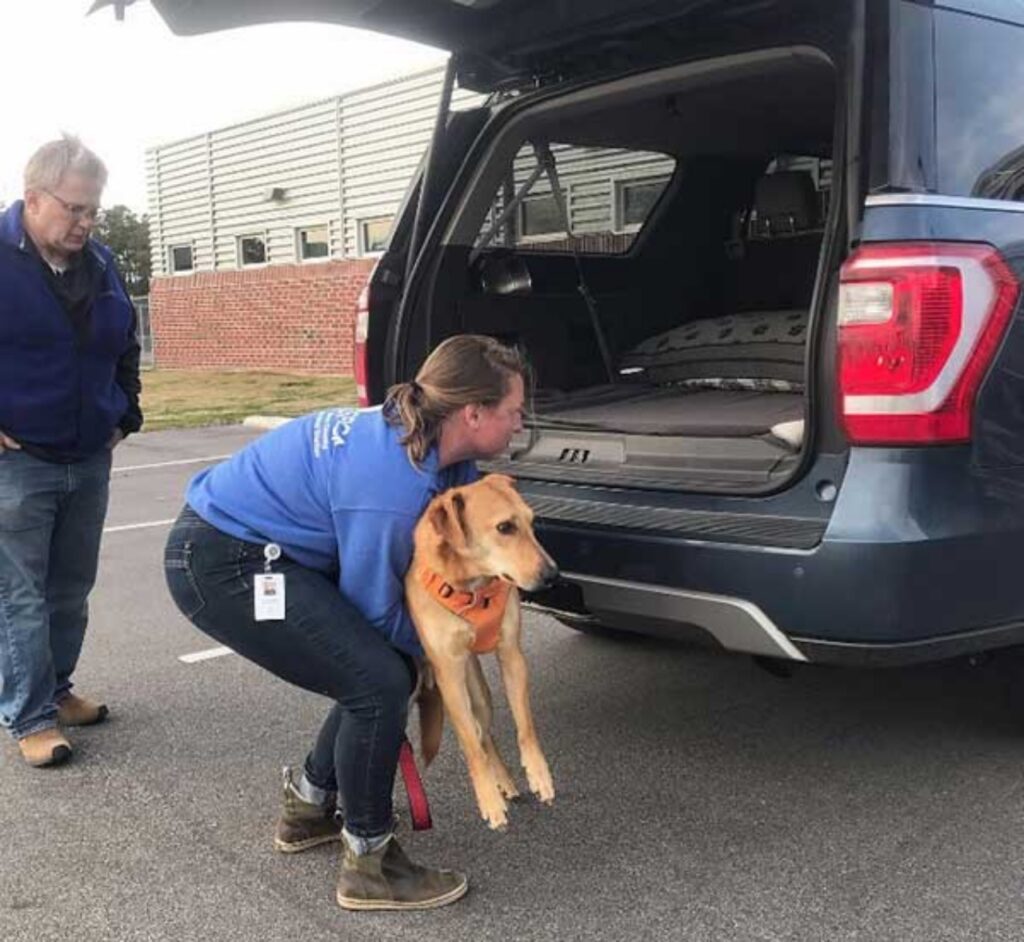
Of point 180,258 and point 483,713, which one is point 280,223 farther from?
point 483,713

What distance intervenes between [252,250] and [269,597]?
1972 cm

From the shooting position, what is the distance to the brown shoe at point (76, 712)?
4066mm

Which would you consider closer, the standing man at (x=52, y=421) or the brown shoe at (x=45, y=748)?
the standing man at (x=52, y=421)

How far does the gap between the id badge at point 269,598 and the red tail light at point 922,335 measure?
4.51 feet

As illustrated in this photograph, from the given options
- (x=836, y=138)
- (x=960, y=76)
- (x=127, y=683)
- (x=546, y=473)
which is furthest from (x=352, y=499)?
(x=127, y=683)

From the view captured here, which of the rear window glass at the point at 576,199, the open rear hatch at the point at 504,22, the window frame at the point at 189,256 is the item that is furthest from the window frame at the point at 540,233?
the window frame at the point at 189,256

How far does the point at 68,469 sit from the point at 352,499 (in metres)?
1.56

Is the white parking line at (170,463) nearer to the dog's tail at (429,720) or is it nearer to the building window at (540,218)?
the building window at (540,218)

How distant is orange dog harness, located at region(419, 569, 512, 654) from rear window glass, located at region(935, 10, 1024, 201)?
138 cm

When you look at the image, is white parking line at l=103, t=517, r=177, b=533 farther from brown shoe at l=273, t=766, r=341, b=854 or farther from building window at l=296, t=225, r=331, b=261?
building window at l=296, t=225, r=331, b=261

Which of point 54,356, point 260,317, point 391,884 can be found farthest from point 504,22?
point 260,317

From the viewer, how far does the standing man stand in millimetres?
3580

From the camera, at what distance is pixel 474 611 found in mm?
2805

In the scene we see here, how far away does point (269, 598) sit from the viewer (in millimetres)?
2797
